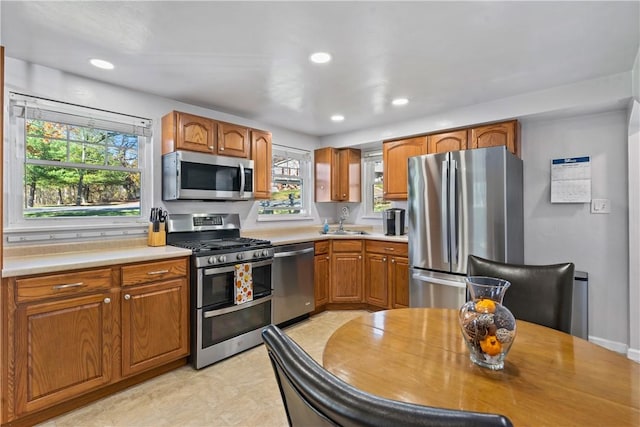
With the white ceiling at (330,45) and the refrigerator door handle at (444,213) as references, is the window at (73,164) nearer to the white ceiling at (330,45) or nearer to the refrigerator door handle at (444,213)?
the white ceiling at (330,45)

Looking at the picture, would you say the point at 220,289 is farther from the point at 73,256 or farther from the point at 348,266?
the point at 348,266

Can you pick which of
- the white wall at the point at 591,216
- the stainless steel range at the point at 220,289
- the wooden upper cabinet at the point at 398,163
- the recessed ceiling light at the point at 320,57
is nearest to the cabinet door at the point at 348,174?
the wooden upper cabinet at the point at 398,163

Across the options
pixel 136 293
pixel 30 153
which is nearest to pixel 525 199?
pixel 136 293

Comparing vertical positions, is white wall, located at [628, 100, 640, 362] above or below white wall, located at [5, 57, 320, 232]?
below

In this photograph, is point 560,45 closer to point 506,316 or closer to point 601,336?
point 506,316

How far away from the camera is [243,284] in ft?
9.03

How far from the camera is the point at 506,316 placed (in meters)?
0.98

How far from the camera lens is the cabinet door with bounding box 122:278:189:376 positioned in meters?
2.16

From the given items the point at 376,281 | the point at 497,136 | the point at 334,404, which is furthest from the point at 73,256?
the point at 497,136

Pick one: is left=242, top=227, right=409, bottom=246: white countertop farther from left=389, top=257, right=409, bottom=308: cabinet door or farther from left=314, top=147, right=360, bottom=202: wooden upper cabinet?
left=314, top=147, right=360, bottom=202: wooden upper cabinet

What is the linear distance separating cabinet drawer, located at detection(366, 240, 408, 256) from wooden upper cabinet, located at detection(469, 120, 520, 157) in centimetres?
130

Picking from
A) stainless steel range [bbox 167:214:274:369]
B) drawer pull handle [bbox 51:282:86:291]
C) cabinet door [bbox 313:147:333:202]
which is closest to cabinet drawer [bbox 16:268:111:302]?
drawer pull handle [bbox 51:282:86:291]

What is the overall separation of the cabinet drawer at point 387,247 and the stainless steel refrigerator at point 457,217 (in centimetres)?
36

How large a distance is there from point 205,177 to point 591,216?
143 inches
